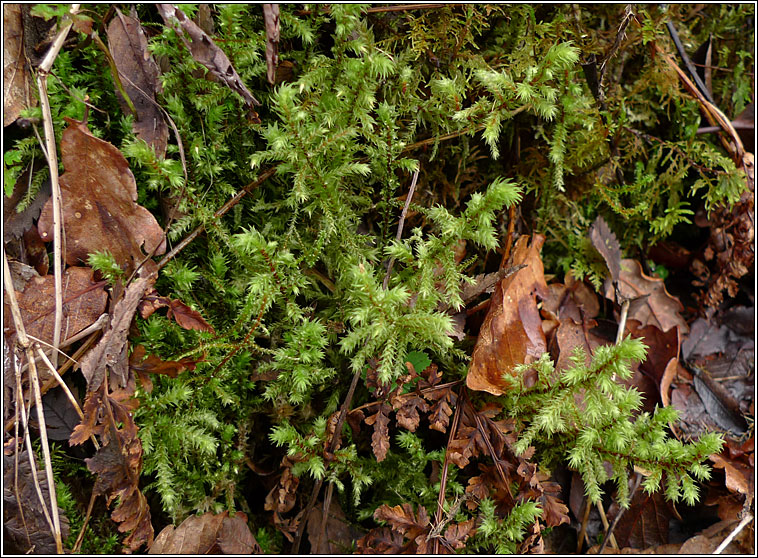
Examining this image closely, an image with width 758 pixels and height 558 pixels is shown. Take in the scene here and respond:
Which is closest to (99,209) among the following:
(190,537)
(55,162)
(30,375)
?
(55,162)

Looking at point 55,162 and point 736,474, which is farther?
point 736,474

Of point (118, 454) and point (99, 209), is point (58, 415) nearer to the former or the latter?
point (118, 454)

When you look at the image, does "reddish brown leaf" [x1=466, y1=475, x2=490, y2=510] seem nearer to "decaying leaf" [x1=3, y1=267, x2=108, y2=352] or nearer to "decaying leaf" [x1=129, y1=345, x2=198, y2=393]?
"decaying leaf" [x1=129, y1=345, x2=198, y2=393]

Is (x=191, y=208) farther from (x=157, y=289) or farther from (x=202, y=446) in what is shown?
(x=202, y=446)

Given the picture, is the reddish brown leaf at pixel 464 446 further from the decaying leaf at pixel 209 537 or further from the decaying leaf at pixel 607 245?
the decaying leaf at pixel 607 245

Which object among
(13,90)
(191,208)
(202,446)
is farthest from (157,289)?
(13,90)

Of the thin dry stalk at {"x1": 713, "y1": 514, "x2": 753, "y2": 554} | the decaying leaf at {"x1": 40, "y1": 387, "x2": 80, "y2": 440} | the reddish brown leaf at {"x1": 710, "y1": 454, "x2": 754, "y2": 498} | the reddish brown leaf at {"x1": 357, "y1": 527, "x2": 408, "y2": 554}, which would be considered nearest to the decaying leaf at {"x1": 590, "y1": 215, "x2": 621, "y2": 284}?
the reddish brown leaf at {"x1": 710, "y1": 454, "x2": 754, "y2": 498}

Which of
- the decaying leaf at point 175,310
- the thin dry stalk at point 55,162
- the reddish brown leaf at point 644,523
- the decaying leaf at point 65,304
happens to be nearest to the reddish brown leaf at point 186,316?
the decaying leaf at point 175,310
